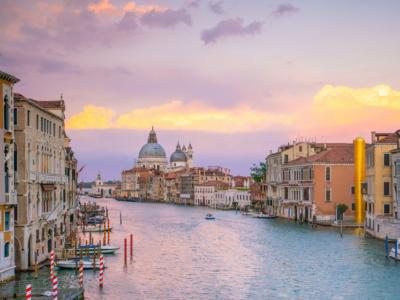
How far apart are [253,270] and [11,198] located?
34.7ft

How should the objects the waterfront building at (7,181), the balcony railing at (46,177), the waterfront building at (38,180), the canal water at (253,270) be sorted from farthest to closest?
A: the balcony railing at (46,177) < the waterfront building at (38,180) < the canal water at (253,270) < the waterfront building at (7,181)

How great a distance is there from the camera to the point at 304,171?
56.3 m

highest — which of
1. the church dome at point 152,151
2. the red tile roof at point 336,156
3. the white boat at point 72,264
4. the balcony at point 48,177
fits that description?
the church dome at point 152,151

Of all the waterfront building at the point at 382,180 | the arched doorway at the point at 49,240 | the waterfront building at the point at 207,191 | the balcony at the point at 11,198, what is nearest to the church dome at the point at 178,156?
the waterfront building at the point at 207,191

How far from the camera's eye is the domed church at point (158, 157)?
184625 millimetres

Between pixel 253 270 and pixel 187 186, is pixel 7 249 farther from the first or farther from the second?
pixel 187 186

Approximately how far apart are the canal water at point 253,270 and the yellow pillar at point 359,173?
20.6 feet

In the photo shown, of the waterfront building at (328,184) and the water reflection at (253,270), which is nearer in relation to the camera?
the water reflection at (253,270)

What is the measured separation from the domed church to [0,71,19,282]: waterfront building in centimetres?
16141

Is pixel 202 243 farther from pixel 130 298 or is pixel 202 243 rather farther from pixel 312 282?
pixel 130 298

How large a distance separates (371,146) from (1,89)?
2496 centimetres

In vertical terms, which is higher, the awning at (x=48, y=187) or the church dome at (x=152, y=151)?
the church dome at (x=152, y=151)

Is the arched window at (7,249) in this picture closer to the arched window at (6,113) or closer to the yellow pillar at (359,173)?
the arched window at (6,113)

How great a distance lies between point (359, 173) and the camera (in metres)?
48.6
